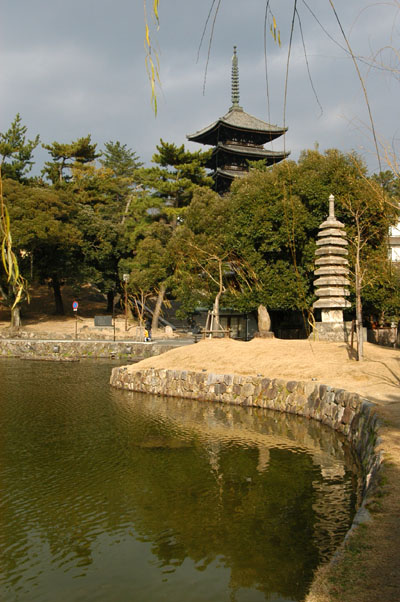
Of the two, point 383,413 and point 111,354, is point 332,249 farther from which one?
point 111,354

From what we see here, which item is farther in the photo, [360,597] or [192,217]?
[192,217]

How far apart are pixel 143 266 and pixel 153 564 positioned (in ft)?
125

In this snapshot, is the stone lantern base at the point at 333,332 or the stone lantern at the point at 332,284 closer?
the stone lantern base at the point at 333,332

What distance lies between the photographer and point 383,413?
11.2 metres

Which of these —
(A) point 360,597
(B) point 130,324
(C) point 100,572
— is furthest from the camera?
(B) point 130,324

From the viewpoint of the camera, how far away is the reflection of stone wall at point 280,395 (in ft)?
38.2

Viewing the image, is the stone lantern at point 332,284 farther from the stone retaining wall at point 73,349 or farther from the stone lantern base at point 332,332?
the stone retaining wall at point 73,349

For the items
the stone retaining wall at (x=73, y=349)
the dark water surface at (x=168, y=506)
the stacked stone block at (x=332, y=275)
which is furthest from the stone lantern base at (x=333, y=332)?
the stone retaining wall at (x=73, y=349)

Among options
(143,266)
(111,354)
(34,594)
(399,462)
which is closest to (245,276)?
(111,354)

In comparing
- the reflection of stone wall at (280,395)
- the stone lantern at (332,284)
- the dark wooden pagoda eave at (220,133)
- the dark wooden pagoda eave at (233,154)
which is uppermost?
the dark wooden pagoda eave at (220,133)

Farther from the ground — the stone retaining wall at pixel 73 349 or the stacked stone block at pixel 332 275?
the stacked stone block at pixel 332 275

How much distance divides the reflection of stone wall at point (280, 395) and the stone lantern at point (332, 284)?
6011 millimetres

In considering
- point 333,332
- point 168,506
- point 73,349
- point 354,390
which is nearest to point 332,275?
point 333,332

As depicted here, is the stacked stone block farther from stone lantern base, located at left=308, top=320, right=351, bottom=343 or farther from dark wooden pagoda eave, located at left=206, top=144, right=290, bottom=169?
dark wooden pagoda eave, located at left=206, top=144, right=290, bottom=169
